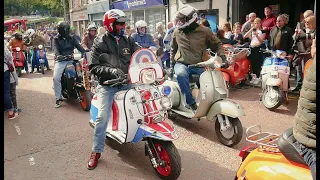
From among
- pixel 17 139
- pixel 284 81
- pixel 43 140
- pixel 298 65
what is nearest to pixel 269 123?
A: pixel 284 81

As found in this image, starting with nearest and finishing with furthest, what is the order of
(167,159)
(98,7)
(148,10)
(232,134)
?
1. (167,159)
2. (232,134)
3. (148,10)
4. (98,7)

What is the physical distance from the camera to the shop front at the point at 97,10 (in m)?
20.3

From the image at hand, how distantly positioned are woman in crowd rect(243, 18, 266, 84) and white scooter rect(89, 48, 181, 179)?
413 centimetres

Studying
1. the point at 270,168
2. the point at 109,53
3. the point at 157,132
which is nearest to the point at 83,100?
the point at 109,53

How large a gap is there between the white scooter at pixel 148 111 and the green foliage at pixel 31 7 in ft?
4.45

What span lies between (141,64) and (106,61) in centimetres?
42

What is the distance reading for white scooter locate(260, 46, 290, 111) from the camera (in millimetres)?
4918

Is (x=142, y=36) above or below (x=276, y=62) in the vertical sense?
above

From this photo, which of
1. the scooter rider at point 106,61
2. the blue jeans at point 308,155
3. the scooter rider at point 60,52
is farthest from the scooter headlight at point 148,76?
the scooter rider at point 60,52

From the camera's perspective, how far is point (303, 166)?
1788 mm

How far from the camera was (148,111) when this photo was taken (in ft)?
9.65

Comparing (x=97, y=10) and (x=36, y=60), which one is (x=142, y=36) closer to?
(x=36, y=60)

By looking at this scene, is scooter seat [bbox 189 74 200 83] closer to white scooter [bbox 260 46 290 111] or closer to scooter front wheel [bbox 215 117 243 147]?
scooter front wheel [bbox 215 117 243 147]

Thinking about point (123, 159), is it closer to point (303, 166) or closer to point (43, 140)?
point (43, 140)
